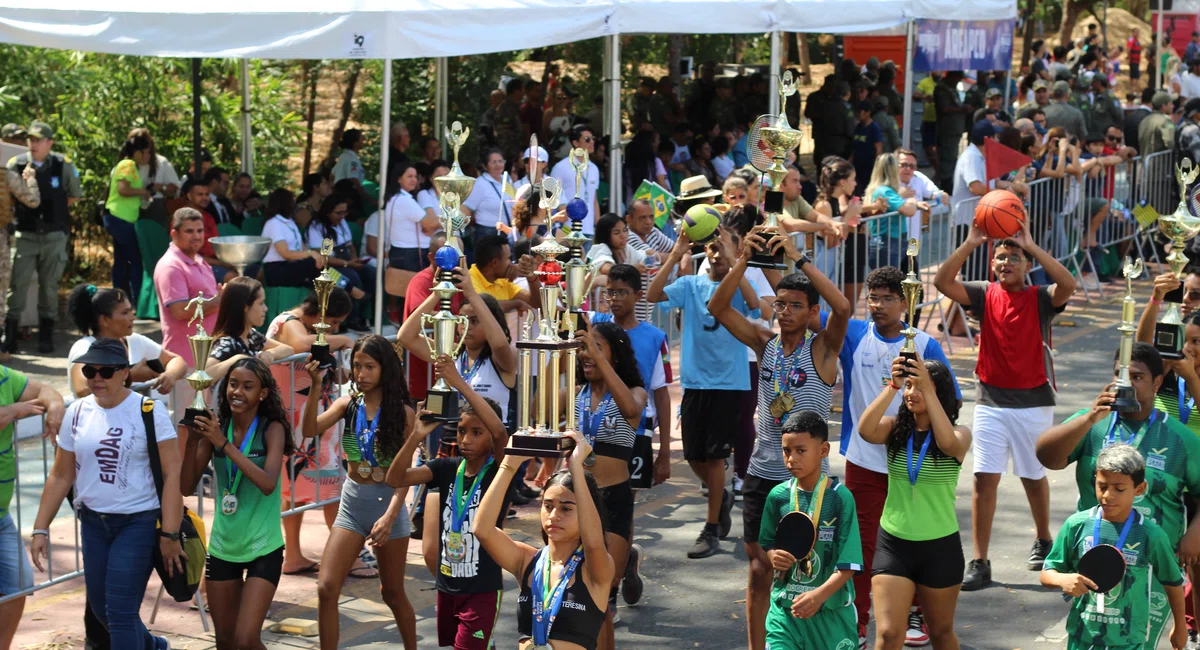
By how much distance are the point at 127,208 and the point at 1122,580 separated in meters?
10.6

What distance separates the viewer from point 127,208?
14086mm

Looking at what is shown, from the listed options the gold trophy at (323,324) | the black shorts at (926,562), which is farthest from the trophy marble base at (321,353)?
the black shorts at (926,562)

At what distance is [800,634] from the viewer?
236 inches

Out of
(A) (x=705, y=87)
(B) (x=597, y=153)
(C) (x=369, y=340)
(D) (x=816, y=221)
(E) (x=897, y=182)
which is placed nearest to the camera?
(C) (x=369, y=340)

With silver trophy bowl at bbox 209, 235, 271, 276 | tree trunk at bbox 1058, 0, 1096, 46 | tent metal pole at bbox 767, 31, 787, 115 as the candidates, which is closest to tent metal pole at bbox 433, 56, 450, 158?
tent metal pole at bbox 767, 31, 787, 115

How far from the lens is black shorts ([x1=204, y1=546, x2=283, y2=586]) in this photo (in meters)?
6.82

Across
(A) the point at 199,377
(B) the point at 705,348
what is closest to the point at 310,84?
(B) the point at 705,348

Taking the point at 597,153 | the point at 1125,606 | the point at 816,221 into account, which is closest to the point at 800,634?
the point at 1125,606

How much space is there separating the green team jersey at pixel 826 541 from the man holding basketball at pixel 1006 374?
235cm

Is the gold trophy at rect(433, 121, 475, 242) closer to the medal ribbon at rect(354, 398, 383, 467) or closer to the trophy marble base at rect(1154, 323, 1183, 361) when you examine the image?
the medal ribbon at rect(354, 398, 383, 467)

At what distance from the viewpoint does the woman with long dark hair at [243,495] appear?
22.1 ft

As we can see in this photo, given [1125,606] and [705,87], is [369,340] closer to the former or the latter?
[1125,606]

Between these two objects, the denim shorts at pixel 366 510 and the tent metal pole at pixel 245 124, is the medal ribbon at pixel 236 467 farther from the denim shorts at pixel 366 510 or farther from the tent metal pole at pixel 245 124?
the tent metal pole at pixel 245 124

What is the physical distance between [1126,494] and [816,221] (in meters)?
6.42
